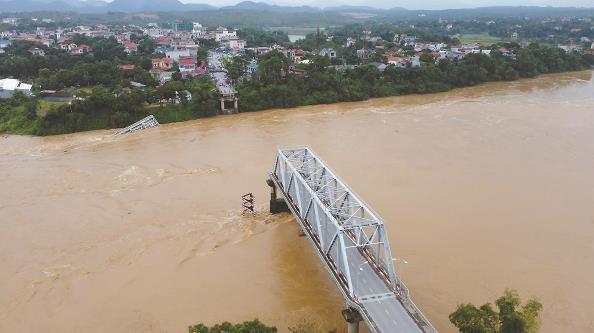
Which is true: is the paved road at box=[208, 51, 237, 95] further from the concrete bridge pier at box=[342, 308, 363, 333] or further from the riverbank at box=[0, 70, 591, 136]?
the concrete bridge pier at box=[342, 308, 363, 333]

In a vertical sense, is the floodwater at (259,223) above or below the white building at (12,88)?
below

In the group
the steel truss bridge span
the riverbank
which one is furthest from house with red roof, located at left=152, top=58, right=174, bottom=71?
the steel truss bridge span

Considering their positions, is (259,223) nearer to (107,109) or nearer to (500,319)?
(500,319)

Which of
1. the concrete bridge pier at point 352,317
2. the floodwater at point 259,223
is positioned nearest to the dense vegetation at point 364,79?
the floodwater at point 259,223

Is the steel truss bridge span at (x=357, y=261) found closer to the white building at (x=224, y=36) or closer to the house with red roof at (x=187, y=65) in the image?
the house with red roof at (x=187, y=65)

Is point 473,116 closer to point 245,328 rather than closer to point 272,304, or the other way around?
point 272,304

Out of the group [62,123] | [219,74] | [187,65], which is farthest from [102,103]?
[187,65]

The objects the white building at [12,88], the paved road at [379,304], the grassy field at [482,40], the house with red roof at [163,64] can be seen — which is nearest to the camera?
the paved road at [379,304]
